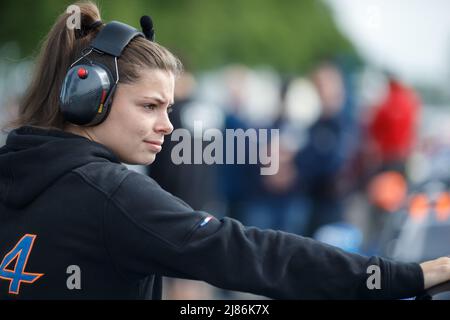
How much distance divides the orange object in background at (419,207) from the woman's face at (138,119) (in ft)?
10.8

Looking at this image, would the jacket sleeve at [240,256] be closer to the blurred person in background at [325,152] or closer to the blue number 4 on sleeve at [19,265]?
the blue number 4 on sleeve at [19,265]

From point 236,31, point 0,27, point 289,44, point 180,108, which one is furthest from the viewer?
point 289,44

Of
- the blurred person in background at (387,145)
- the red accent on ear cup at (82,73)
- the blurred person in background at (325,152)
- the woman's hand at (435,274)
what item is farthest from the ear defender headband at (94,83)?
the blurred person in background at (387,145)

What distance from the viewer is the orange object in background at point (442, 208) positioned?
5.55 metres

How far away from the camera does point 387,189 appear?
7996 millimetres

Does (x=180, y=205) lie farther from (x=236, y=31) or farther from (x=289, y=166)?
(x=236, y=31)

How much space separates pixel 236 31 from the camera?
54.8ft

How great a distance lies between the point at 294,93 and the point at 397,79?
1109 millimetres

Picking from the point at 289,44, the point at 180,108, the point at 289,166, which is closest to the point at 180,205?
the point at 180,108

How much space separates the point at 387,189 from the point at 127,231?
5.98 meters

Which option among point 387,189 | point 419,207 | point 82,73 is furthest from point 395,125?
point 82,73

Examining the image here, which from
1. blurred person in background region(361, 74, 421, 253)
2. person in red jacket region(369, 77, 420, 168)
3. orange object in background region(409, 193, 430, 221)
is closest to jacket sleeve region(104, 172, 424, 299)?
orange object in background region(409, 193, 430, 221)

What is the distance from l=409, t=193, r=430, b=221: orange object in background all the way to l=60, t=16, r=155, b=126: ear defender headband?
3.41m

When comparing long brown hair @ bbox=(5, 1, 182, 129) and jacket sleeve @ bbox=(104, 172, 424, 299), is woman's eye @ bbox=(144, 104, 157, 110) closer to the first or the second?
long brown hair @ bbox=(5, 1, 182, 129)
